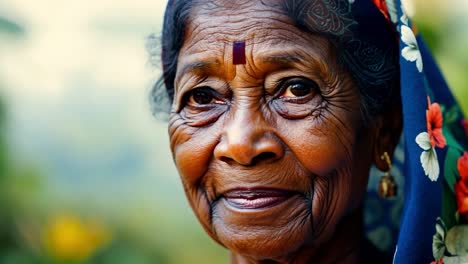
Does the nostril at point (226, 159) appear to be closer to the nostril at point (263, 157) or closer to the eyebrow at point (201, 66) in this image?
the nostril at point (263, 157)

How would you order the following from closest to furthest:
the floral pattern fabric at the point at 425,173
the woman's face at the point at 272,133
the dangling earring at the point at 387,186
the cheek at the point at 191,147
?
the floral pattern fabric at the point at 425,173 → the woman's face at the point at 272,133 → the cheek at the point at 191,147 → the dangling earring at the point at 387,186

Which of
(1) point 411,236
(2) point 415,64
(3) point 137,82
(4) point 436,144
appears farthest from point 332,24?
(3) point 137,82

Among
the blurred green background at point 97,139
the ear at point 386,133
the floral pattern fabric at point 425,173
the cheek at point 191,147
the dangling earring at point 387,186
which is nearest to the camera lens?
the floral pattern fabric at point 425,173

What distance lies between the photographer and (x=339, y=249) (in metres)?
3.02

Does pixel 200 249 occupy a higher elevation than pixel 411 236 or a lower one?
lower

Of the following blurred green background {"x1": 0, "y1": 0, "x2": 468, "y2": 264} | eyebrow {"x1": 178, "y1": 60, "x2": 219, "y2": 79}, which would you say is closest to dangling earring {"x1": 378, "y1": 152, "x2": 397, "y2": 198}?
eyebrow {"x1": 178, "y1": 60, "x2": 219, "y2": 79}

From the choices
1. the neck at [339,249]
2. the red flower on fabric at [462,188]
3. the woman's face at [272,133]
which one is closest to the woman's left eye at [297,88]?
the woman's face at [272,133]

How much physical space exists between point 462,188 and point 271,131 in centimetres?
74

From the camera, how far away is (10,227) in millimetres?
5828

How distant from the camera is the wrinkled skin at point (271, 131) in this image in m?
2.75

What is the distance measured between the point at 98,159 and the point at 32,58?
0.91m

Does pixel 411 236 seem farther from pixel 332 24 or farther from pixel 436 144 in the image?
pixel 332 24

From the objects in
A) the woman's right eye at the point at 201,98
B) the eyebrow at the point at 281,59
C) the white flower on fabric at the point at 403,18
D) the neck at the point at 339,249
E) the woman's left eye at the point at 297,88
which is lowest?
the neck at the point at 339,249

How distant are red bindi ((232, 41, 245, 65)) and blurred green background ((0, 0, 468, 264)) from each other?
3229 millimetres
